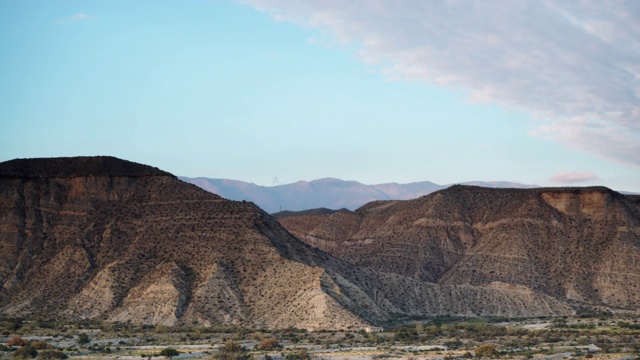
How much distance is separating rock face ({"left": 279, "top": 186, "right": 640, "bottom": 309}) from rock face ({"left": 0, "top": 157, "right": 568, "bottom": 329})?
11.5m

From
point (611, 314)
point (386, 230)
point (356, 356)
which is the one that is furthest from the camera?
point (386, 230)

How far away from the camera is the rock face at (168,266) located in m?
110

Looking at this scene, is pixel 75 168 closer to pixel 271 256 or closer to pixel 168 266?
pixel 168 266

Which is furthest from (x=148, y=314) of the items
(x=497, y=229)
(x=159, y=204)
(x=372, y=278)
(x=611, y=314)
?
(x=497, y=229)

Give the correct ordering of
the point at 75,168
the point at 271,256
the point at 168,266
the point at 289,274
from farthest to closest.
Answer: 1. the point at 75,168
2. the point at 271,256
3. the point at 168,266
4. the point at 289,274

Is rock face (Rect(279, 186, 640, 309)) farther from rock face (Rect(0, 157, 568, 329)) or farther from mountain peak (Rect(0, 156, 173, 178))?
mountain peak (Rect(0, 156, 173, 178))

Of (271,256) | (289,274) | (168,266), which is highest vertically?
(271,256)

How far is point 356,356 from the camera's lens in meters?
80.3

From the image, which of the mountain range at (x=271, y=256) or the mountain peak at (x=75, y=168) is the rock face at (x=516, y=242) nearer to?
the mountain range at (x=271, y=256)

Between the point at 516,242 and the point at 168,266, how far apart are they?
55.6m

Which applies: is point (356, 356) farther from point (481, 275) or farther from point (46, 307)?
point (481, 275)

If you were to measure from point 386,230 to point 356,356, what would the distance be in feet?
301

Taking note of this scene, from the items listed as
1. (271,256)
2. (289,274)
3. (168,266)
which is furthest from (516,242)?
(168,266)

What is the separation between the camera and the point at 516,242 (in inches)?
6073
